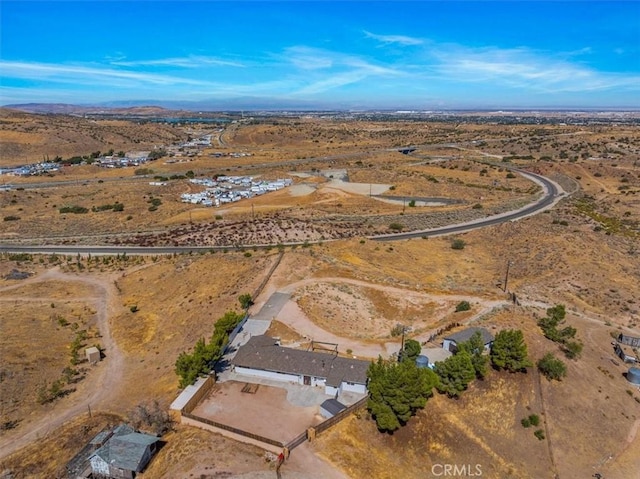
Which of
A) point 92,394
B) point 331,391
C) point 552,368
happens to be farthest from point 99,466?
point 552,368

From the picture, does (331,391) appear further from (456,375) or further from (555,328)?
(555,328)

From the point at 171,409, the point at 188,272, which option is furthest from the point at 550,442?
the point at 188,272

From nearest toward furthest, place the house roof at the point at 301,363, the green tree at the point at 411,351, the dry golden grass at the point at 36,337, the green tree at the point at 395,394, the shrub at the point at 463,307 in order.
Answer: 1. the green tree at the point at 395,394
2. the house roof at the point at 301,363
3. the green tree at the point at 411,351
4. the dry golden grass at the point at 36,337
5. the shrub at the point at 463,307

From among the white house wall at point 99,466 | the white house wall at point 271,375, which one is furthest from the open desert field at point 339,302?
the white house wall at point 271,375

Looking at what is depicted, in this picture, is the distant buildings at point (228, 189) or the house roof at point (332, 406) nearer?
the house roof at point (332, 406)

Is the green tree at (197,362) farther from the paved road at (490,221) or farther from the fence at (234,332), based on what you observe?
the paved road at (490,221)
